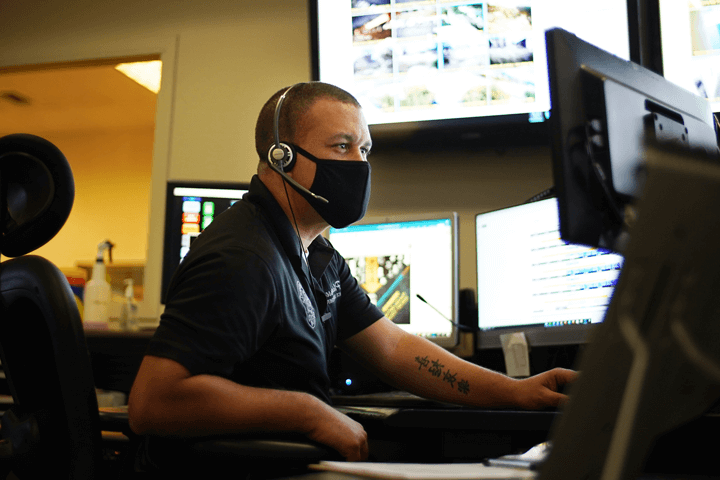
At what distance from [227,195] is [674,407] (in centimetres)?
163

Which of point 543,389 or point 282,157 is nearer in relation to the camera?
point 543,389

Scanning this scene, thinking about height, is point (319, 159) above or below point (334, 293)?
above

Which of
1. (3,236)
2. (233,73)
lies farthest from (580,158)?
(233,73)

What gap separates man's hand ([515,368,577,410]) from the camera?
1.05 metres

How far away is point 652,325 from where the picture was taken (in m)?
0.33

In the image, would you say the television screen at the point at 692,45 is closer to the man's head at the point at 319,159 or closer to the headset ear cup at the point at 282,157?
the man's head at the point at 319,159

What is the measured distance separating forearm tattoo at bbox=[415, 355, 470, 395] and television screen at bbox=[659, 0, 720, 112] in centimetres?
122

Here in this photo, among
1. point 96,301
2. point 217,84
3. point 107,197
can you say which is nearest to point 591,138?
point 217,84

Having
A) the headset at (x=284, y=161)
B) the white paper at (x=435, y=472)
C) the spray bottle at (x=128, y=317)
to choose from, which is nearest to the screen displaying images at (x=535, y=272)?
the headset at (x=284, y=161)

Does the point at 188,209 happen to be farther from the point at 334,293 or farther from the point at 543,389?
the point at 543,389

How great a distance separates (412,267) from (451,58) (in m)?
0.70

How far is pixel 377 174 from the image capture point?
208 centimetres

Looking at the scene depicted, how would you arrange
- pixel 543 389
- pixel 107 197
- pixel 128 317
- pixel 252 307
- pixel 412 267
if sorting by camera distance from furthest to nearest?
pixel 107 197 → pixel 128 317 → pixel 412 267 → pixel 543 389 → pixel 252 307

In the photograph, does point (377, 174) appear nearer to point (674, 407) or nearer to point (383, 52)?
point (383, 52)
